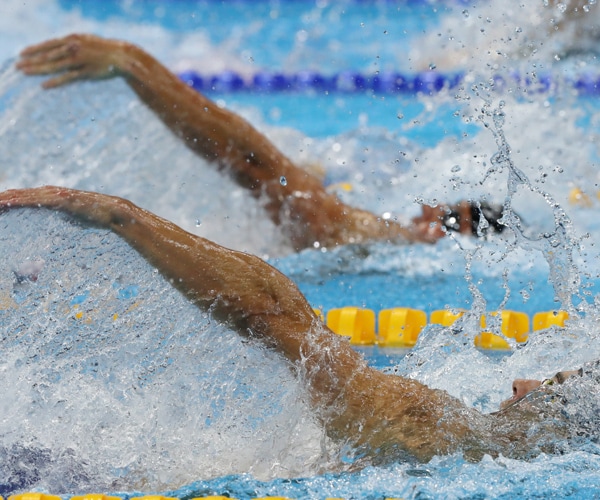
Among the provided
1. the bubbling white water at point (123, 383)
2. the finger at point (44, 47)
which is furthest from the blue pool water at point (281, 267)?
the finger at point (44, 47)

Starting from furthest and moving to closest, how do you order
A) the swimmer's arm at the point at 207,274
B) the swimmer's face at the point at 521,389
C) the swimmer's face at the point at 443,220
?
the swimmer's face at the point at 443,220, the swimmer's face at the point at 521,389, the swimmer's arm at the point at 207,274

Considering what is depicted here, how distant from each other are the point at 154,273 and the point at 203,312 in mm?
106

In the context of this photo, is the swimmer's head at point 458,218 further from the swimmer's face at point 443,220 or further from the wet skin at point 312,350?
the wet skin at point 312,350

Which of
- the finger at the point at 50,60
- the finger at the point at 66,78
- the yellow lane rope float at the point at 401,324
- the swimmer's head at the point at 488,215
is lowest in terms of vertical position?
the yellow lane rope float at the point at 401,324

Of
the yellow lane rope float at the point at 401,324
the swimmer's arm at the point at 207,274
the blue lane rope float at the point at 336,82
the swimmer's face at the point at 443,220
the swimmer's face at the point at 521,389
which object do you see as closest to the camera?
the swimmer's arm at the point at 207,274

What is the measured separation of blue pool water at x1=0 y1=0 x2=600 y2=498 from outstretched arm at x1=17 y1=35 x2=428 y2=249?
2.5 inches

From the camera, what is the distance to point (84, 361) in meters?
1.61

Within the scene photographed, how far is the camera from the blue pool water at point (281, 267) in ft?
5.13

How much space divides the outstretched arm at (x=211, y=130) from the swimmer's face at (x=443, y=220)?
238 mm

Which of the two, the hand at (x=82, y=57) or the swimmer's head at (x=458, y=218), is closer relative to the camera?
the hand at (x=82, y=57)

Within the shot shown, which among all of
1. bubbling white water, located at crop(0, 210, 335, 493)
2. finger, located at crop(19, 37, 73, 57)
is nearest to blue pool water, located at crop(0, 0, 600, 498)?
bubbling white water, located at crop(0, 210, 335, 493)

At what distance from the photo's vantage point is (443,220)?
9.72ft

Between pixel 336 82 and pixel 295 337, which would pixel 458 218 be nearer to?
pixel 295 337

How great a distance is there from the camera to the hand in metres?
2.58
